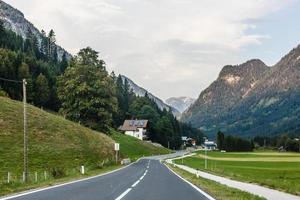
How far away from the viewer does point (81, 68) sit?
9625 cm

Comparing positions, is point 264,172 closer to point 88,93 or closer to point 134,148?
point 88,93

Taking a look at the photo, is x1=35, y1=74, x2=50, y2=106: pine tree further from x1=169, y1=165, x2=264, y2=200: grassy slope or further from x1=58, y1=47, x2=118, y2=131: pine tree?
x1=169, y1=165, x2=264, y2=200: grassy slope

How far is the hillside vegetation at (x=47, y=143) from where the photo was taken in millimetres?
64125

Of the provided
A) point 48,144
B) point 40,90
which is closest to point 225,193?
point 48,144

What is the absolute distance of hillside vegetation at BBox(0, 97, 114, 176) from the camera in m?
64.1

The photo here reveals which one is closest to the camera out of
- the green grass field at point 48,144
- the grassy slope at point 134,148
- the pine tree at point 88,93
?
the green grass field at point 48,144

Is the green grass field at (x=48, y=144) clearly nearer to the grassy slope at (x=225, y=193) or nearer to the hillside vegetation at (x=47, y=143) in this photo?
the hillside vegetation at (x=47, y=143)

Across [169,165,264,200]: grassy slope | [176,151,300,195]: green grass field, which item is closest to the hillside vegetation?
[176,151,300,195]: green grass field

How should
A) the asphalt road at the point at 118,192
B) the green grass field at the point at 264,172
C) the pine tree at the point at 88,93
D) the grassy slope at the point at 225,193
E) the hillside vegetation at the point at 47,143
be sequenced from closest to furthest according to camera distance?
the asphalt road at the point at 118,192 < the grassy slope at the point at 225,193 < the green grass field at the point at 264,172 < the hillside vegetation at the point at 47,143 < the pine tree at the point at 88,93

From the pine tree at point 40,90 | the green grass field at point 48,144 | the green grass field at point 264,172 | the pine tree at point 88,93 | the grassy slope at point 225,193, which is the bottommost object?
the green grass field at point 264,172

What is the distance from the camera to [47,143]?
73.4 m

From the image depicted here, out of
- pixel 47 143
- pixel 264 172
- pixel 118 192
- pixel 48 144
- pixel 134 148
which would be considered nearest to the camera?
pixel 118 192

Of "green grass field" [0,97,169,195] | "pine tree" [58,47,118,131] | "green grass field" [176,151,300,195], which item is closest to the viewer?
"green grass field" [176,151,300,195]

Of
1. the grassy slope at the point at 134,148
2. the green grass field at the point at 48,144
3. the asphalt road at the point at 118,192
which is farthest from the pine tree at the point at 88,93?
the asphalt road at the point at 118,192
